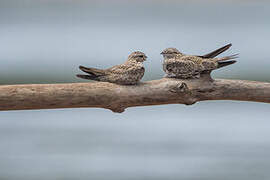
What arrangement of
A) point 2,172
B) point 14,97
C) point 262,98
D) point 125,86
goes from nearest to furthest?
point 14,97 < point 125,86 < point 262,98 < point 2,172

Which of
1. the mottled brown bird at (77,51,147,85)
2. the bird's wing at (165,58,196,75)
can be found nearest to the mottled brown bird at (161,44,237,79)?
the bird's wing at (165,58,196,75)

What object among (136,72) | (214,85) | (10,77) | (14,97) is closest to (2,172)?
(10,77)

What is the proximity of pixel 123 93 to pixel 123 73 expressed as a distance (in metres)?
0.08

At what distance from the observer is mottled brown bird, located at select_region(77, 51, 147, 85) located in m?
1.64

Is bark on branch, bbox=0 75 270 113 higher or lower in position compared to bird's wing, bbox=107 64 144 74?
lower

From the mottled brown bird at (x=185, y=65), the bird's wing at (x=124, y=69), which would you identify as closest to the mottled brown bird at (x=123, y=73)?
the bird's wing at (x=124, y=69)

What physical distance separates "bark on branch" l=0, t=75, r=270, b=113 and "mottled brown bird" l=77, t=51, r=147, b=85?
3cm

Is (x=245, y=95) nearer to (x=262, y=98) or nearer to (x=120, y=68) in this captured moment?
(x=262, y=98)

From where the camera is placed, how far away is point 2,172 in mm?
2361

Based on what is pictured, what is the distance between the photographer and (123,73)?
1651mm

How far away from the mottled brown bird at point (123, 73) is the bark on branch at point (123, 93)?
0.03 metres

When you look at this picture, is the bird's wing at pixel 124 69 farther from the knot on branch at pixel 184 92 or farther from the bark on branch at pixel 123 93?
the knot on branch at pixel 184 92

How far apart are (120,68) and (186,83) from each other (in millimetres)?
260

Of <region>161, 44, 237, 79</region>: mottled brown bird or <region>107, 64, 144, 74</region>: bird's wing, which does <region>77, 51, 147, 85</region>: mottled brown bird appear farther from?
<region>161, 44, 237, 79</region>: mottled brown bird
